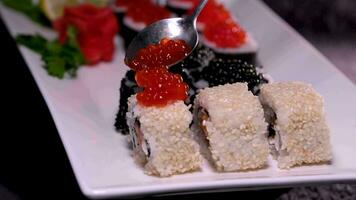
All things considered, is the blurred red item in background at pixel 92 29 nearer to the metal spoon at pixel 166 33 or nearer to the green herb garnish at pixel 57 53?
the green herb garnish at pixel 57 53

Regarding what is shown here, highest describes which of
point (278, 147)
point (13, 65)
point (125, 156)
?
point (278, 147)

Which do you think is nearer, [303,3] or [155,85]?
[155,85]

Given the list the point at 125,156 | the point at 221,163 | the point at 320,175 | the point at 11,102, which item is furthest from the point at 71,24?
the point at 320,175

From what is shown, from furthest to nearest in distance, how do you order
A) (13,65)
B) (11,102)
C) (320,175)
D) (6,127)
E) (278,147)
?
(13,65)
(11,102)
(6,127)
(278,147)
(320,175)

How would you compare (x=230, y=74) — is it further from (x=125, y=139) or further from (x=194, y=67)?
(x=125, y=139)

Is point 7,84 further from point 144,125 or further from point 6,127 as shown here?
point 144,125

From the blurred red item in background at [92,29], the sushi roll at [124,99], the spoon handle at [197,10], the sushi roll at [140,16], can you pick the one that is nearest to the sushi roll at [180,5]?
the sushi roll at [140,16]

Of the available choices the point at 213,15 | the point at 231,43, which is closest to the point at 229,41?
the point at 231,43
